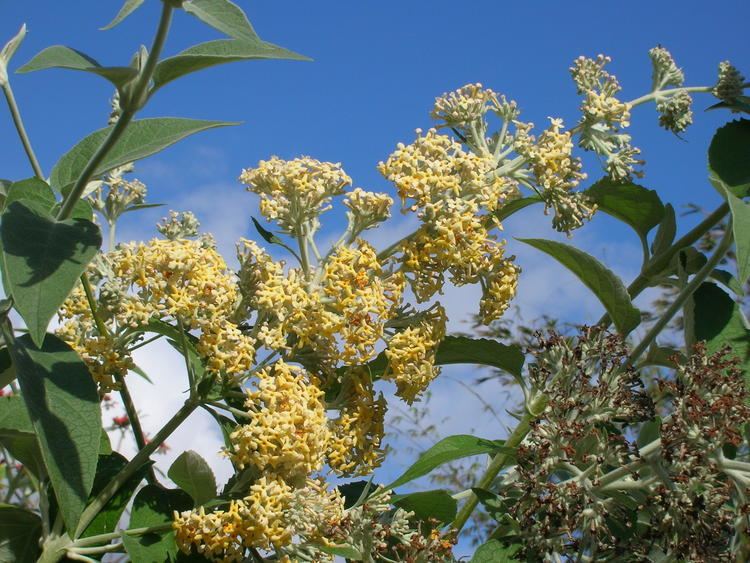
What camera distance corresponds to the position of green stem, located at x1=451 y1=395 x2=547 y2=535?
199cm

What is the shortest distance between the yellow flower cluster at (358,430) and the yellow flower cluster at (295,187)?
358 mm

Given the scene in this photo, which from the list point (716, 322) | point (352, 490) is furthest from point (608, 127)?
point (352, 490)

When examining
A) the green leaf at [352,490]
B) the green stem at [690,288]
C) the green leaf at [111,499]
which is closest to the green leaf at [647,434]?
the green stem at [690,288]

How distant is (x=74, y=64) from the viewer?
1489 mm

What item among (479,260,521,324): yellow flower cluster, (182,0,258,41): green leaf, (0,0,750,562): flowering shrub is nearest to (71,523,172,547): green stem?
(0,0,750,562): flowering shrub

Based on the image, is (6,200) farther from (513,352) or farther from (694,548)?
(694,548)

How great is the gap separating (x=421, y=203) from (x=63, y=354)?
762 millimetres

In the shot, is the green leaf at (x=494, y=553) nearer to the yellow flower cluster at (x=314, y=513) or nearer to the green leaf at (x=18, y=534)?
the yellow flower cluster at (x=314, y=513)

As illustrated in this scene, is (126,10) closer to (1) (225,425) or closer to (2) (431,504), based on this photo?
(1) (225,425)

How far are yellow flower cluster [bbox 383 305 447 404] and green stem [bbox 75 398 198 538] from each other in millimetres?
410

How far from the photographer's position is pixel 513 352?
2.13 m

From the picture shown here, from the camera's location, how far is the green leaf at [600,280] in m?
2.08

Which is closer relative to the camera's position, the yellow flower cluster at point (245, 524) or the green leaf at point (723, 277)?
the yellow flower cluster at point (245, 524)

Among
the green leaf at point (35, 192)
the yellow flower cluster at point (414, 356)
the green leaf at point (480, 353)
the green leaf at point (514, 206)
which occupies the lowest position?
the yellow flower cluster at point (414, 356)
